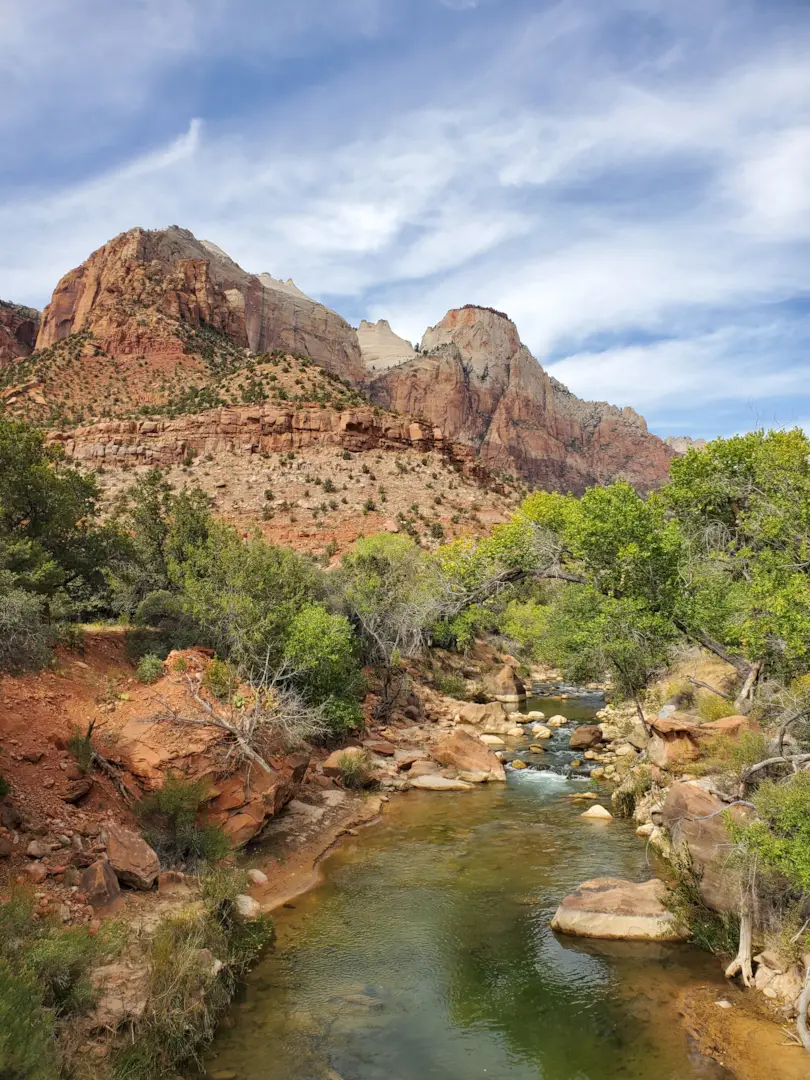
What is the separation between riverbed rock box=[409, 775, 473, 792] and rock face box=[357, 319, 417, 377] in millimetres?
125967

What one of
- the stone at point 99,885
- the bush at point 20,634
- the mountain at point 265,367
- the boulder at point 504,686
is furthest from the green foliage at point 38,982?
the mountain at point 265,367

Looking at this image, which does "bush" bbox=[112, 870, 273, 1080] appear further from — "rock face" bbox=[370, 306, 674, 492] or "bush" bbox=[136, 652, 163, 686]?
"rock face" bbox=[370, 306, 674, 492]

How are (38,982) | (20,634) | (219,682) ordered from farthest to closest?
(219,682) → (20,634) → (38,982)

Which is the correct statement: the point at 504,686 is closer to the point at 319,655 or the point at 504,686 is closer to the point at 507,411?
the point at 319,655

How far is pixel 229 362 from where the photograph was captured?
2721 inches

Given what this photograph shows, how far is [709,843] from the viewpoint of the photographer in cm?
962

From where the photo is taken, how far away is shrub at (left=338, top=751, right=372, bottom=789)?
664 inches

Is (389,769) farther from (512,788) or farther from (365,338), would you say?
(365,338)

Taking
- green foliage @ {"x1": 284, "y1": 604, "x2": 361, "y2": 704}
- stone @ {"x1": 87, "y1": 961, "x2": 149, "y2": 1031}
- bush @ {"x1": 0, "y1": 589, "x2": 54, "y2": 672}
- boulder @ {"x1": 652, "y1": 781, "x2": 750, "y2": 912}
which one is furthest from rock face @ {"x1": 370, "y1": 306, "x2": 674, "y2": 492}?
stone @ {"x1": 87, "y1": 961, "x2": 149, "y2": 1031}

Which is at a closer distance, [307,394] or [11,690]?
[11,690]

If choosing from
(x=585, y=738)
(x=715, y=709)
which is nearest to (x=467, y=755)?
(x=585, y=738)

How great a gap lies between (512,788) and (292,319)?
113 m

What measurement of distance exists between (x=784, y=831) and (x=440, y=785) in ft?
34.7

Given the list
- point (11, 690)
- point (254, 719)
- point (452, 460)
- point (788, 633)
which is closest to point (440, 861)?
point (254, 719)
